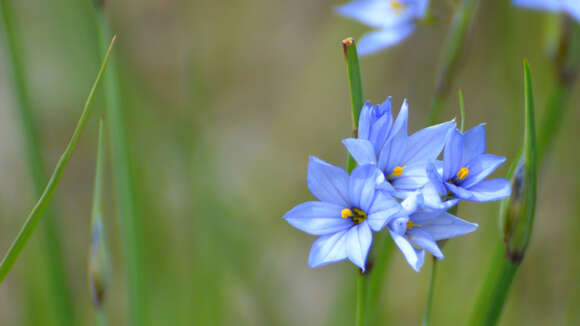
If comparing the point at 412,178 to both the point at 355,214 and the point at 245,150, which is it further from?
the point at 245,150

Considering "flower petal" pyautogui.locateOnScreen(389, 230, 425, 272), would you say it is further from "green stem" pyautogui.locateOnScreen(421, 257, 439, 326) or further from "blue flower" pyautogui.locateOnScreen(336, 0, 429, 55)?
"blue flower" pyautogui.locateOnScreen(336, 0, 429, 55)

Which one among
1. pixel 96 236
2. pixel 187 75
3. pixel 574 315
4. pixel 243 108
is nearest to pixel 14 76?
pixel 96 236

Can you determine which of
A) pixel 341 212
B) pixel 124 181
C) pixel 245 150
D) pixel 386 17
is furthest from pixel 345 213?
pixel 245 150

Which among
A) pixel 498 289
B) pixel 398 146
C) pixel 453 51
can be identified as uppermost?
pixel 453 51

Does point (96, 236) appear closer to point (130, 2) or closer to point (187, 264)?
point (187, 264)

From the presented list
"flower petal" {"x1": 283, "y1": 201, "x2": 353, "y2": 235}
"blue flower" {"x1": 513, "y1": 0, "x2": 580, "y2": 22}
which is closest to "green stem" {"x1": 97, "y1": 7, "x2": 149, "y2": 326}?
"flower petal" {"x1": 283, "y1": 201, "x2": 353, "y2": 235}
